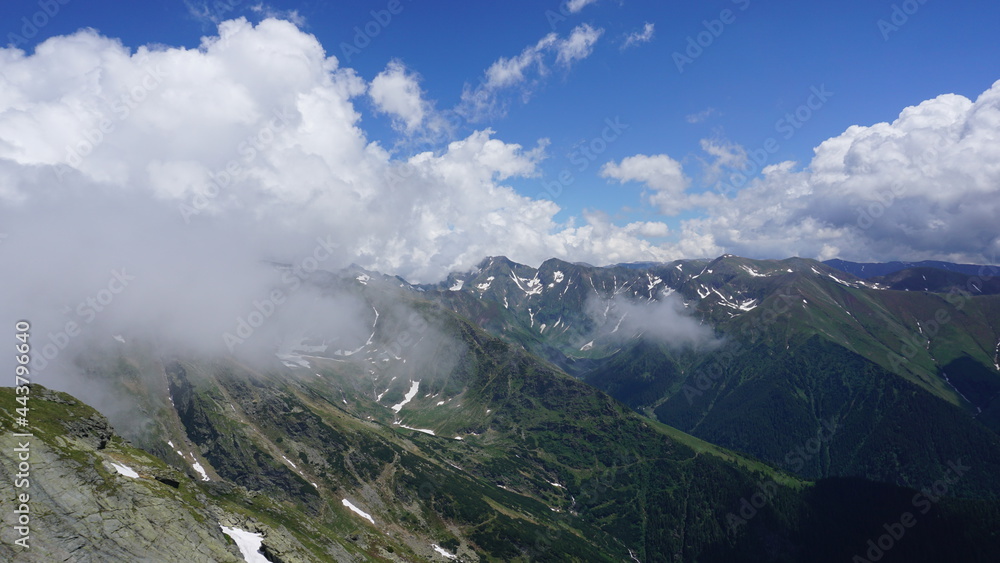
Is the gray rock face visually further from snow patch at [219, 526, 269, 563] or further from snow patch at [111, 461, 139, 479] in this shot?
snow patch at [219, 526, 269, 563]

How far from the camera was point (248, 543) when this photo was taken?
3127 inches

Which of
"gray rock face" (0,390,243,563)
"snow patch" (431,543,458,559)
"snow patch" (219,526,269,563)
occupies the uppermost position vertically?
"gray rock face" (0,390,243,563)

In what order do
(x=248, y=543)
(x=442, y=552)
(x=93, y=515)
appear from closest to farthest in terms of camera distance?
1. (x=93, y=515)
2. (x=248, y=543)
3. (x=442, y=552)

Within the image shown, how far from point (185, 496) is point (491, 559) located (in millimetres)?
154761

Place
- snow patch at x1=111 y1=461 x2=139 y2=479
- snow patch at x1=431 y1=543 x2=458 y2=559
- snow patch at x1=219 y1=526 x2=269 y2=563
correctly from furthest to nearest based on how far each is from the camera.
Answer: snow patch at x1=431 y1=543 x2=458 y2=559 → snow patch at x1=111 y1=461 x2=139 y2=479 → snow patch at x1=219 y1=526 x2=269 y2=563

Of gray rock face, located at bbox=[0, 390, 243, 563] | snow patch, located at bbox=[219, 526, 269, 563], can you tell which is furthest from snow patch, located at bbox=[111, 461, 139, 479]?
snow patch, located at bbox=[219, 526, 269, 563]

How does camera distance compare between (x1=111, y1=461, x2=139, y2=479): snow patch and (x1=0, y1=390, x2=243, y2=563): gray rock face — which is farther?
(x1=111, y1=461, x2=139, y2=479): snow patch

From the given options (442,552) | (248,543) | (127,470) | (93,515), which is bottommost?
(442,552)

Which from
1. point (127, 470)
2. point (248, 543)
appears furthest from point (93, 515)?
point (248, 543)

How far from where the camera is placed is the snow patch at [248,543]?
246 feet

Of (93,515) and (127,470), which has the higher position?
(93,515)

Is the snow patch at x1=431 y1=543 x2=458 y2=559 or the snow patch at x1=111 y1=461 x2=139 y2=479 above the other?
the snow patch at x1=111 y1=461 x2=139 y2=479

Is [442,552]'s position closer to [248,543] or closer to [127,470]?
[248,543]

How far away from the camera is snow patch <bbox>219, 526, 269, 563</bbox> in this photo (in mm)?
75000
